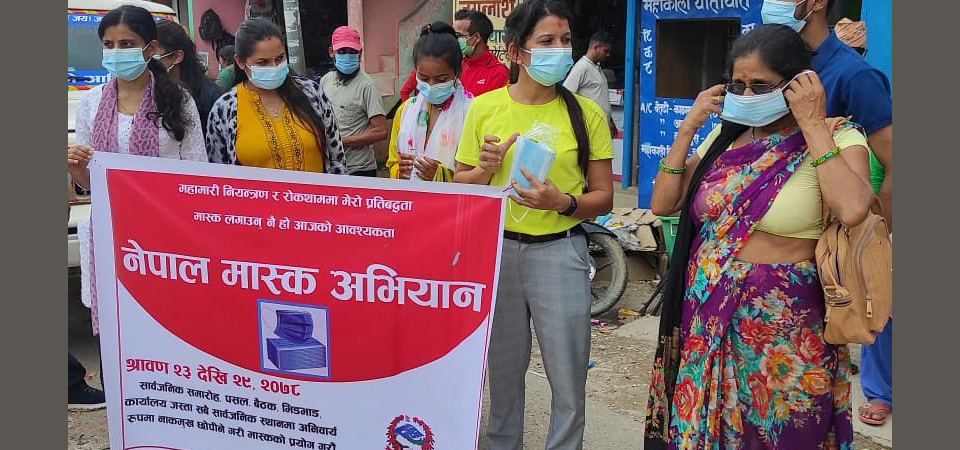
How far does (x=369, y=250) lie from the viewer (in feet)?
9.96

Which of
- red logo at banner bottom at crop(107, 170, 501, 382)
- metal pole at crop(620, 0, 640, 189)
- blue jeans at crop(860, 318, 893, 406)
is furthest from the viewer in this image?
metal pole at crop(620, 0, 640, 189)

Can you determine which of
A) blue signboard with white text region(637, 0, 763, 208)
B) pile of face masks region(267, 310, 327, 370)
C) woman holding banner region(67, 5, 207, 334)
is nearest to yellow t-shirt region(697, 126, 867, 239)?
pile of face masks region(267, 310, 327, 370)

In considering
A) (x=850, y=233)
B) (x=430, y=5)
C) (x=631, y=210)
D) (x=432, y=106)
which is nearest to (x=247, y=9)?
(x=430, y=5)

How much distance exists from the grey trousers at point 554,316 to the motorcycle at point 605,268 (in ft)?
9.03

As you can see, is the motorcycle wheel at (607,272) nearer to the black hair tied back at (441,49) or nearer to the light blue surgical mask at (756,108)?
the black hair tied back at (441,49)

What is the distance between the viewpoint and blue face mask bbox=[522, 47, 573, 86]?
316 centimetres

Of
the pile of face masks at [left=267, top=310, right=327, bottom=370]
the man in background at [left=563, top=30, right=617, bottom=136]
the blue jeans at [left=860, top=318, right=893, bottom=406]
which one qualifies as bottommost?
the blue jeans at [left=860, top=318, right=893, bottom=406]

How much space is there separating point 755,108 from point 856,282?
61 centimetres

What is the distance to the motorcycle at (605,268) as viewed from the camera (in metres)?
6.13

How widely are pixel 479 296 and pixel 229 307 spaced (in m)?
0.96

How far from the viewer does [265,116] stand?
3.77 meters

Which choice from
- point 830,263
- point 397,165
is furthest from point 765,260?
point 397,165

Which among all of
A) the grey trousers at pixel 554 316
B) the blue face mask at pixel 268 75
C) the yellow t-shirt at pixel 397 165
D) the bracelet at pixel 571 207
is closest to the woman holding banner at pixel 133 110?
the blue face mask at pixel 268 75

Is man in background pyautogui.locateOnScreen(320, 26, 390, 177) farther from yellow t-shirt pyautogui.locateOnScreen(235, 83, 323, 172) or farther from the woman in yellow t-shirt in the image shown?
the woman in yellow t-shirt
